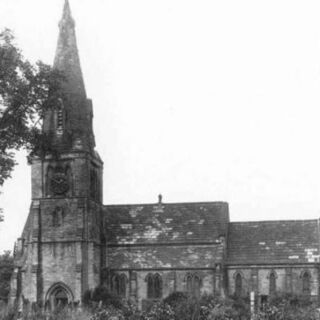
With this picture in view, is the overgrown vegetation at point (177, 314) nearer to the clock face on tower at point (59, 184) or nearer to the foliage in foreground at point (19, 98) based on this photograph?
the foliage in foreground at point (19, 98)

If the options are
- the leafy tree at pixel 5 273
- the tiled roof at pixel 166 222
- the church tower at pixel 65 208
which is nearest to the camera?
the church tower at pixel 65 208

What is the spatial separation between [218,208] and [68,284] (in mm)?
14449

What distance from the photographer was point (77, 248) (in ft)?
188

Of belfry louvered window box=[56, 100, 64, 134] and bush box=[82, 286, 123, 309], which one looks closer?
bush box=[82, 286, 123, 309]

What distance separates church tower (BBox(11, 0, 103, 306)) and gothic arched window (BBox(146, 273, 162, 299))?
414 cm

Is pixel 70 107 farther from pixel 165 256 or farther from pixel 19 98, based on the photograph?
pixel 19 98

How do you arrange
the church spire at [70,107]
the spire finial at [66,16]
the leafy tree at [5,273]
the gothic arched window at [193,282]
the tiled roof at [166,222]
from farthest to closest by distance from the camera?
the leafy tree at [5,273] → the tiled roof at [166,222] → the spire finial at [66,16] → the church spire at [70,107] → the gothic arched window at [193,282]

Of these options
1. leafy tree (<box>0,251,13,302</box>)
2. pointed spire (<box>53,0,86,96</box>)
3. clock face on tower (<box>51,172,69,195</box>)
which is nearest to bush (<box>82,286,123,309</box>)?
clock face on tower (<box>51,172,69,195</box>)

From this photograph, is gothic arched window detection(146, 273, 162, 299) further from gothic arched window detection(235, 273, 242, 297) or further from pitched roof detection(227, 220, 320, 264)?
gothic arched window detection(235, 273, 242, 297)

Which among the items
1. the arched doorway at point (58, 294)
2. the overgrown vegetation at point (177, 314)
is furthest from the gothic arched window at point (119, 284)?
the overgrown vegetation at point (177, 314)

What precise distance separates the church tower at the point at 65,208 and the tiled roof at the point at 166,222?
2.44 metres

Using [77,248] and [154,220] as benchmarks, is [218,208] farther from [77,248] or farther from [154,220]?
[77,248]

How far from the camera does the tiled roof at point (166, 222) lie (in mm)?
61719

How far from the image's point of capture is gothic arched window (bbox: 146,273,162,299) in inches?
2361
